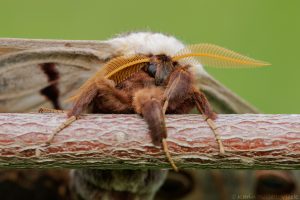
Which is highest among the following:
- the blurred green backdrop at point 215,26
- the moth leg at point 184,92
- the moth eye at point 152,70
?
the blurred green backdrop at point 215,26

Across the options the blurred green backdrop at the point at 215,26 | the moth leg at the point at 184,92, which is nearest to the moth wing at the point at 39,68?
the moth leg at the point at 184,92

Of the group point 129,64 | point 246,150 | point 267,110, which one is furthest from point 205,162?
point 267,110

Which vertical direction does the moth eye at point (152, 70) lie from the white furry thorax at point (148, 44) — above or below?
below

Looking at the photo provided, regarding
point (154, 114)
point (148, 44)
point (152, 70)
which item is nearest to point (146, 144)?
point (154, 114)

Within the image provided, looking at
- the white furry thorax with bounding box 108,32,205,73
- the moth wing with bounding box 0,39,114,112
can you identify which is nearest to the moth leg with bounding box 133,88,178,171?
the white furry thorax with bounding box 108,32,205,73

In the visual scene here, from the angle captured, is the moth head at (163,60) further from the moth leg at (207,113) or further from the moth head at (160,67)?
the moth leg at (207,113)

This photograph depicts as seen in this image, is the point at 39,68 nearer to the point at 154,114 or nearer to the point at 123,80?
the point at 123,80

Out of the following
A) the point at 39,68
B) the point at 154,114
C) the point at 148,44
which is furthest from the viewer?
the point at 39,68

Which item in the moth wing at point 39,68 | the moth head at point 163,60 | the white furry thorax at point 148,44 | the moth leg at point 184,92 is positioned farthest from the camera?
the moth wing at point 39,68
